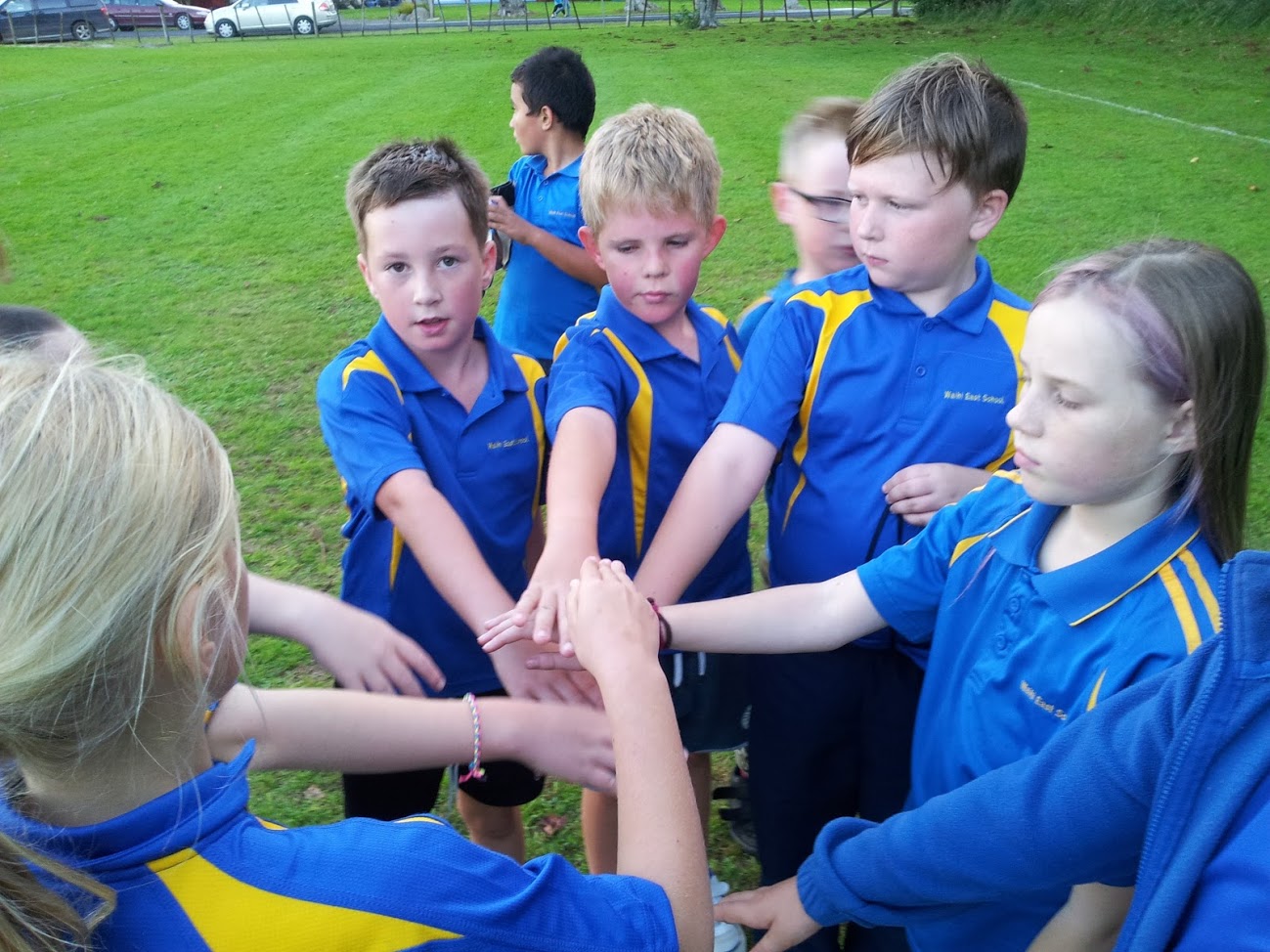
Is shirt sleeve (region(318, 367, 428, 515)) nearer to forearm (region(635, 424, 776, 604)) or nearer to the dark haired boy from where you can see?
forearm (region(635, 424, 776, 604))

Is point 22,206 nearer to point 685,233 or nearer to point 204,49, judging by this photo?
point 685,233

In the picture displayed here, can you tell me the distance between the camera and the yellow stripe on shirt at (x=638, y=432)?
231 centimetres

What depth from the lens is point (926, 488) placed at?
1.97 m

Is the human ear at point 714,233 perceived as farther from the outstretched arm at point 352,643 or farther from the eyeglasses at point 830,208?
the outstretched arm at point 352,643

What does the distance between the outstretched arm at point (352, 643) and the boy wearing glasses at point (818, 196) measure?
117cm

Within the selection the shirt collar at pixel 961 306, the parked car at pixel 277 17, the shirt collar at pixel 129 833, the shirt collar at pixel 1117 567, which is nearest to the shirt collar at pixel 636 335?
the shirt collar at pixel 961 306

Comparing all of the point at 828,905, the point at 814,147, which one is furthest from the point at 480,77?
the point at 828,905

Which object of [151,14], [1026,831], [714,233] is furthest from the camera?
[151,14]

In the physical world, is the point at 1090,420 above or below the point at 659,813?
above

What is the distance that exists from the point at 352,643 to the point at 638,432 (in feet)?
2.61

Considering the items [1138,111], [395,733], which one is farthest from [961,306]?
[1138,111]

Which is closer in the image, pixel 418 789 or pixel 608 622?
pixel 608 622

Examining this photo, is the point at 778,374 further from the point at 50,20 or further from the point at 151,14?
the point at 151,14

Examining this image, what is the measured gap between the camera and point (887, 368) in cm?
205
